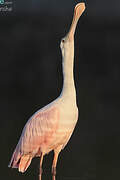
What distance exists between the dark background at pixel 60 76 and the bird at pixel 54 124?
277 millimetres

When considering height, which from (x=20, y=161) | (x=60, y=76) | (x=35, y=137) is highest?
(x=60, y=76)

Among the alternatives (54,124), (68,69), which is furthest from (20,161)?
(68,69)

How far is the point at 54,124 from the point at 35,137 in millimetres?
140

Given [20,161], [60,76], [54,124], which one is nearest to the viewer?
[54,124]

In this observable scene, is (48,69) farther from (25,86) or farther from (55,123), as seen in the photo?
(55,123)

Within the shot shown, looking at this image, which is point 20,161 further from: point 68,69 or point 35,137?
point 68,69

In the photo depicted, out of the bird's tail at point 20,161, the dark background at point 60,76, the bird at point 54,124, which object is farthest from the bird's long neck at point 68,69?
the bird's tail at point 20,161

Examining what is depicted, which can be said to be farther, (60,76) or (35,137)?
(60,76)

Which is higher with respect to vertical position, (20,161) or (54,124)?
(54,124)

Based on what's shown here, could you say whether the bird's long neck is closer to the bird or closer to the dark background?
the bird

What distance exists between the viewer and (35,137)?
4.35 meters

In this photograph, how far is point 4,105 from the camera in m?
4.81

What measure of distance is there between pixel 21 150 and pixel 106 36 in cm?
96

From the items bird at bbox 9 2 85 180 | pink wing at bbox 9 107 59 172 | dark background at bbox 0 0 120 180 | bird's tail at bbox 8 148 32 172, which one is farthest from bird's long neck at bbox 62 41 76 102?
bird's tail at bbox 8 148 32 172
